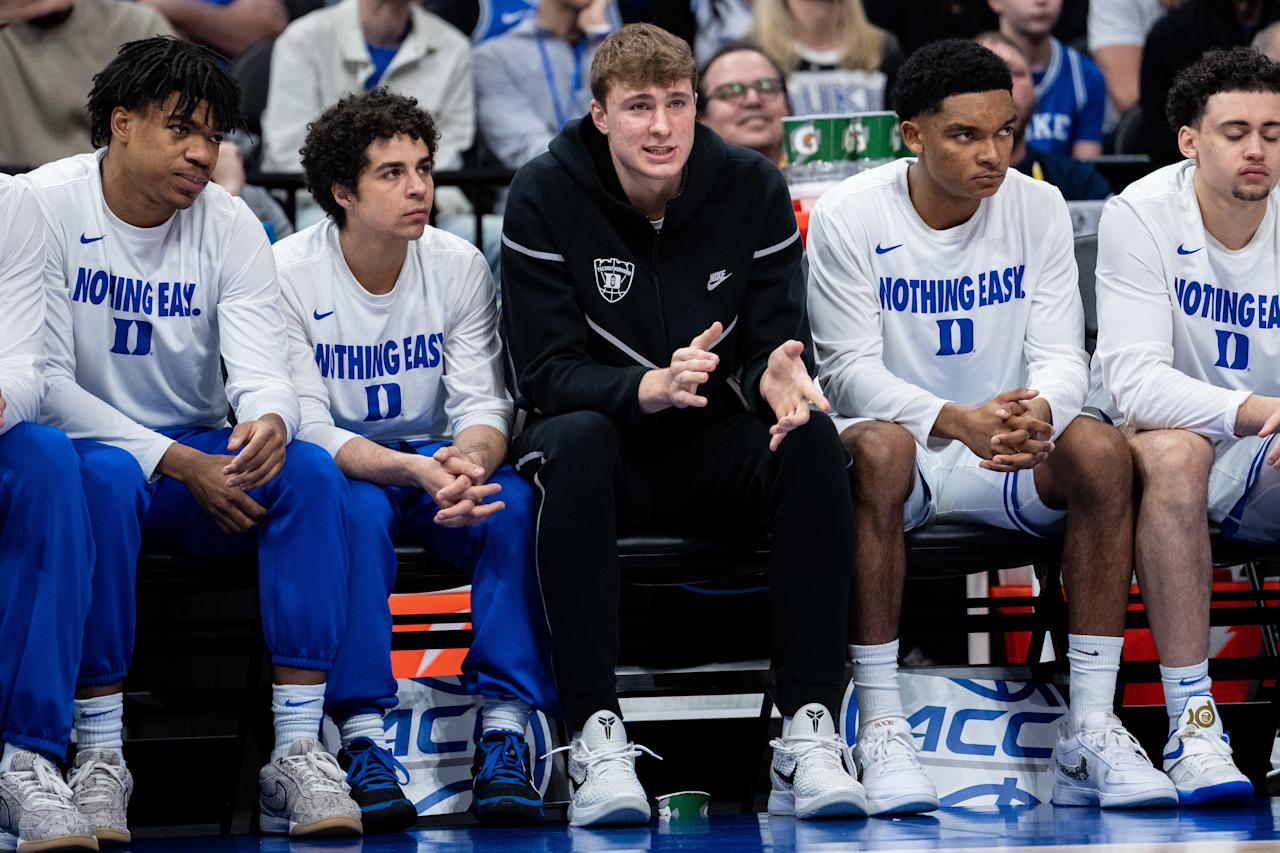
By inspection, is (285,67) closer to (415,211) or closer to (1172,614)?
(415,211)

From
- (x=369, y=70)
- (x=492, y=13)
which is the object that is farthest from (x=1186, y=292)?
(x=492, y=13)

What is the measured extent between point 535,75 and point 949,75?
2.59m

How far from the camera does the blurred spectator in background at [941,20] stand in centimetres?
656

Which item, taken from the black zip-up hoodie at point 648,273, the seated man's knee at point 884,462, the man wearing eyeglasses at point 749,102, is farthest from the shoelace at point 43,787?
the man wearing eyeglasses at point 749,102

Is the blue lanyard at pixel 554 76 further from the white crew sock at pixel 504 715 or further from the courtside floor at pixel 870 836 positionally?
the courtside floor at pixel 870 836

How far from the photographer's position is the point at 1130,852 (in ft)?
8.07

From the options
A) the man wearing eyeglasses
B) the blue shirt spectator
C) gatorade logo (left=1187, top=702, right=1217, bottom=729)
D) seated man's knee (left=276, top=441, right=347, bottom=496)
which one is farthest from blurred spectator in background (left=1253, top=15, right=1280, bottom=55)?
seated man's knee (left=276, top=441, right=347, bottom=496)

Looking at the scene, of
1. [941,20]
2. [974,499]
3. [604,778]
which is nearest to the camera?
[604,778]

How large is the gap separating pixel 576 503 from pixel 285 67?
3099 mm

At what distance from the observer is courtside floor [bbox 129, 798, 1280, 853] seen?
8.56ft

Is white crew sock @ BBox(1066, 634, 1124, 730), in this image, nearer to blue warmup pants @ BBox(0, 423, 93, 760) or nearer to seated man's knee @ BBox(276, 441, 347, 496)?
seated man's knee @ BBox(276, 441, 347, 496)

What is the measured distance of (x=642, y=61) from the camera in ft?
11.3

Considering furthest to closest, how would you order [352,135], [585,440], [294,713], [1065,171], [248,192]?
[1065,171]
[248,192]
[352,135]
[585,440]
[294,713]

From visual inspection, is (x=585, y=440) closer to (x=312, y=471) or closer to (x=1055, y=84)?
(x=312, y=471)
